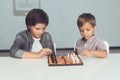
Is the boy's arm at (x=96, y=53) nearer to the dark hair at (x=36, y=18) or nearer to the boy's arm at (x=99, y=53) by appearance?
the boy's arm at (x=99, y=53)

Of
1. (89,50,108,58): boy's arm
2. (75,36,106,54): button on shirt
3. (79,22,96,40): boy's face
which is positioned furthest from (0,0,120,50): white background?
(89,50,108,58): boy's arm

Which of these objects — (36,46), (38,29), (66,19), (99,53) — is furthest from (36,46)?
(66,19)

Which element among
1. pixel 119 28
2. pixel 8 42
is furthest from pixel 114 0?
pixel 8 42

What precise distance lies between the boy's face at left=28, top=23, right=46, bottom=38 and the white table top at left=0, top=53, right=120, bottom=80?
0.21 m

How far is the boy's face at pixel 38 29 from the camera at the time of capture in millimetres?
1979

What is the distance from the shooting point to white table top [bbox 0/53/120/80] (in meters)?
1.50

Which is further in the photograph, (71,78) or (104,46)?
(104,46)

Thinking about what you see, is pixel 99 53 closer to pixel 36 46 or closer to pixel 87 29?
pixel 87 29

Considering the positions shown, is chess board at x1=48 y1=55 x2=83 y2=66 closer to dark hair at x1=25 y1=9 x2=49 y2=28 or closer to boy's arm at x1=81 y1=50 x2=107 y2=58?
boy's arm at x1=81 y1=50 x2=107 y2=58

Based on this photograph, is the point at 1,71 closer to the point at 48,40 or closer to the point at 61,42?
the point at 48,40

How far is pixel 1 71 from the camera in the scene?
1.63 metres

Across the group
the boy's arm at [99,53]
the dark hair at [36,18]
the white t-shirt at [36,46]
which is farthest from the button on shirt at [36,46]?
the boy's arm at [99,53]

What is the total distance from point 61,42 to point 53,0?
2.25 feet

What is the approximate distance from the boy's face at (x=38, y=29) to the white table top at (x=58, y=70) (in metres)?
0.21
